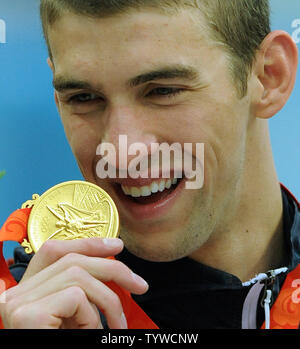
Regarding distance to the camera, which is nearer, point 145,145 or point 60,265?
point 60,265

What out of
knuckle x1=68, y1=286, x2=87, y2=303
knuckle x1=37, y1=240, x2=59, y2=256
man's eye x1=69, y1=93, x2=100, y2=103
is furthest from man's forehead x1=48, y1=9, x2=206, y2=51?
knuckle x1=68, y1=286, x2=87, y2=303

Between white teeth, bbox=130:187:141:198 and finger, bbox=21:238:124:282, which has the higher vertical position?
white teeth, bbox=130:187:141:198

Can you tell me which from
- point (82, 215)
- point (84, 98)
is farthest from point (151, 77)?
point (82, 215)

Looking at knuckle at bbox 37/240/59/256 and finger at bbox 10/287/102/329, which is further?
knuckle at bbox 37/240/59/256

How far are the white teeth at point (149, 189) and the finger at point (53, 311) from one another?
0.63 m

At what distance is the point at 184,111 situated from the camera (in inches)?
96.5

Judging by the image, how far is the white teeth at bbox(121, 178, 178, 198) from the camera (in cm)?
252

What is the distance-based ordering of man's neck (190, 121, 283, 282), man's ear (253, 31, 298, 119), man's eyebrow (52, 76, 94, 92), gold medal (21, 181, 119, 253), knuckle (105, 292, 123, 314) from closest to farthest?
knuckle (105, 292, 123, 314) < gold medal (21, 181, 119, 253) < man's eyebrow (52, 76, 94, 92) < man's ear (253, 31, 298, 119) < man's neck (190, 121, 283, 282)

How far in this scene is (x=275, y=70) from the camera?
2738mm

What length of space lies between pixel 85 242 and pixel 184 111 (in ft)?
2.38

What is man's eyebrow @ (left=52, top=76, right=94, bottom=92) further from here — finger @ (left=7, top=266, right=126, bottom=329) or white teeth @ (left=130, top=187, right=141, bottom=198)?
finger @ (left=7, top=266, right=126, bottom=329)

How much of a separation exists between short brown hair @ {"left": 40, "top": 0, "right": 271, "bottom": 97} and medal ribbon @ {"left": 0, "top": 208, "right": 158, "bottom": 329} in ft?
2.75

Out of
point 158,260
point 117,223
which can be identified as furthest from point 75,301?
point 158,260
